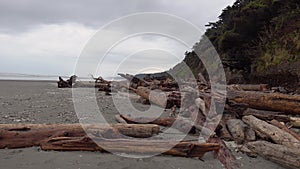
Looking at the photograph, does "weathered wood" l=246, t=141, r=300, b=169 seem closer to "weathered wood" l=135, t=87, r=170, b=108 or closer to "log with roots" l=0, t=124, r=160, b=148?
"log with roots" l=0, t=124, r=160, b=148

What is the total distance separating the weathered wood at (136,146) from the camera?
12.5 feet

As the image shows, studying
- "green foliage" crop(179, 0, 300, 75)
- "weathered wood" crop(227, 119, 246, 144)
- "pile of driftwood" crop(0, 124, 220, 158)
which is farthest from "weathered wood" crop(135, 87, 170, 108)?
"green foliage" crop(179, 0, 300, 75)

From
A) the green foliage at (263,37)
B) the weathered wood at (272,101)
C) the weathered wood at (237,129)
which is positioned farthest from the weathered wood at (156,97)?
the green foliage at (263,37)

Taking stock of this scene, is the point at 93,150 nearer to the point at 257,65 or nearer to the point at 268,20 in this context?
the point at 257,65

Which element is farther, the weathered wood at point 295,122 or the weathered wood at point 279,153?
the weathered wood at point 295,122

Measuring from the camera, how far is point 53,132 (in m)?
4.32

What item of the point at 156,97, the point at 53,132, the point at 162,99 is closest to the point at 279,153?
the point at 53,132

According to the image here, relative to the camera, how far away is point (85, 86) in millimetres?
23703


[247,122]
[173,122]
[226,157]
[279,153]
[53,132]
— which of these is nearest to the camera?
[279,153]

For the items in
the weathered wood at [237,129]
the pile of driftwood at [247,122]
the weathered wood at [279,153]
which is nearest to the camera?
the weathered wood at [279,153]

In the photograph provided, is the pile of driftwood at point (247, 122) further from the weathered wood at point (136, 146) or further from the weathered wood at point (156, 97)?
the weathered wood at point (136, 146)

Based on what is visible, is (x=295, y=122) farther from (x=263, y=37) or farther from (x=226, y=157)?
(x=263, y=37)

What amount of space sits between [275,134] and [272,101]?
297cm

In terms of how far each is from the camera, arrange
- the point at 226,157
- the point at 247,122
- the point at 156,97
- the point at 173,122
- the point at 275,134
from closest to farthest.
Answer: the point at 226,157, the point at 275,134, the point at 247,122, the point at 173,122, the point at 156,97
